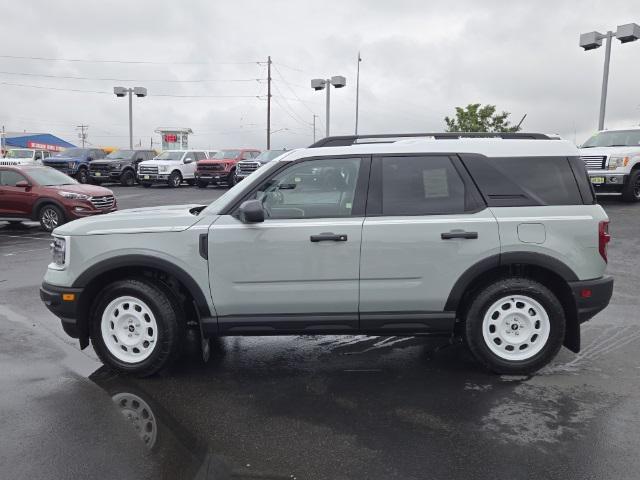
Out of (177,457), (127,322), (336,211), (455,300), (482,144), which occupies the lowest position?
(177,457)

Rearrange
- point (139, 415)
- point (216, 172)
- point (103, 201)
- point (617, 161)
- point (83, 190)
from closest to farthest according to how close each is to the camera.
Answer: point (139, 415) → point (83, 190) → point (103, 201) → point (617, 161) → point (216, 172)

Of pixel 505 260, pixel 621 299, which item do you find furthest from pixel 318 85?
pixel 505 260

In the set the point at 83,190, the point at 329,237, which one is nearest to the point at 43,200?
the point at 83,190

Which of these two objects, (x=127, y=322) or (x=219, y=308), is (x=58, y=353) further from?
(x=219, y=308)

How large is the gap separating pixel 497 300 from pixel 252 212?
2030 millimetres

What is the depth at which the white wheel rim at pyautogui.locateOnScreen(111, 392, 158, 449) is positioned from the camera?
3545mm

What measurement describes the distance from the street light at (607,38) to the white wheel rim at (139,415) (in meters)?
22.5

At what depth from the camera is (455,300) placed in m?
4.38

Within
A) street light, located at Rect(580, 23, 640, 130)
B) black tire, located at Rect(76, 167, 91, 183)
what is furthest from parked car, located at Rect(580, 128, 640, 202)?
black tire, located at Rect(76, 167, 91, 183)

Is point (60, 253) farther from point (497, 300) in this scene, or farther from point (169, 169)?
point (169, 169)

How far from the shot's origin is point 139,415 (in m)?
3.85

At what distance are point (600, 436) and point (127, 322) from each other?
3506 mm

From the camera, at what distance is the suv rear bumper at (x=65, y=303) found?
14.6 ft

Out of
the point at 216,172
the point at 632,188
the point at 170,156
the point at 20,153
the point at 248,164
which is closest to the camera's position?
the point at 632,188
